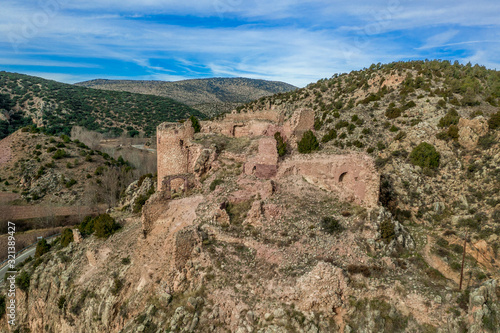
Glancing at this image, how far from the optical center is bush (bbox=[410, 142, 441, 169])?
2645 cm

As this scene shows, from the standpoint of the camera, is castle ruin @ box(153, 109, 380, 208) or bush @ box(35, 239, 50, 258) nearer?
castle ruin @ box(153, 109, 380, 208)

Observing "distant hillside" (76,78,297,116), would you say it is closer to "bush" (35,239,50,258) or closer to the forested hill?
the forested hill

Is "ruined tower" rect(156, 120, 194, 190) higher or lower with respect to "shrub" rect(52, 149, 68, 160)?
higher

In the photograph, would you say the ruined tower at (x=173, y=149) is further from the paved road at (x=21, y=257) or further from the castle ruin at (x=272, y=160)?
the paved road at (x=21, y=257)

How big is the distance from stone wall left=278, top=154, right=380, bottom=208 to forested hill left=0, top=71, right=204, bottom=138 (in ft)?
217

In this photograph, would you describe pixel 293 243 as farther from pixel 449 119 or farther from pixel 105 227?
pixel 449 119

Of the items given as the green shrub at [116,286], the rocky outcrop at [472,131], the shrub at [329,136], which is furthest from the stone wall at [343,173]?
the rocky outcrop at [472,131]

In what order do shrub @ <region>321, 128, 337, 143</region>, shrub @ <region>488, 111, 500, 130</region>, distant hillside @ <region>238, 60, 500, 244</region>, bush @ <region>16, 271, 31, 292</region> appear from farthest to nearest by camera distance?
shrub @ <region>321, 128, 337, 143</region> → shrub @ <region>488, 111, 500, 130</region> → bush @ <region>16, 271, 31, 292</region> → distant hillside @ <region>238, 60, 500, 244</region>

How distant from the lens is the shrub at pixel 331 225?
622 inches

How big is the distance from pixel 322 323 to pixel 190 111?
288ft

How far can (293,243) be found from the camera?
50.1ft

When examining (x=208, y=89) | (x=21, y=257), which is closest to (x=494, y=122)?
(x=21, y=257)

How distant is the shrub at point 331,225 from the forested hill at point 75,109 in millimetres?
70245

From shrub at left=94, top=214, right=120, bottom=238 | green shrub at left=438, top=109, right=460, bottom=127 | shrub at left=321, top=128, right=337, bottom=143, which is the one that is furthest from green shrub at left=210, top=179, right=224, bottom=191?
green shrub at left=438, top=109, right=460, bottom=127
